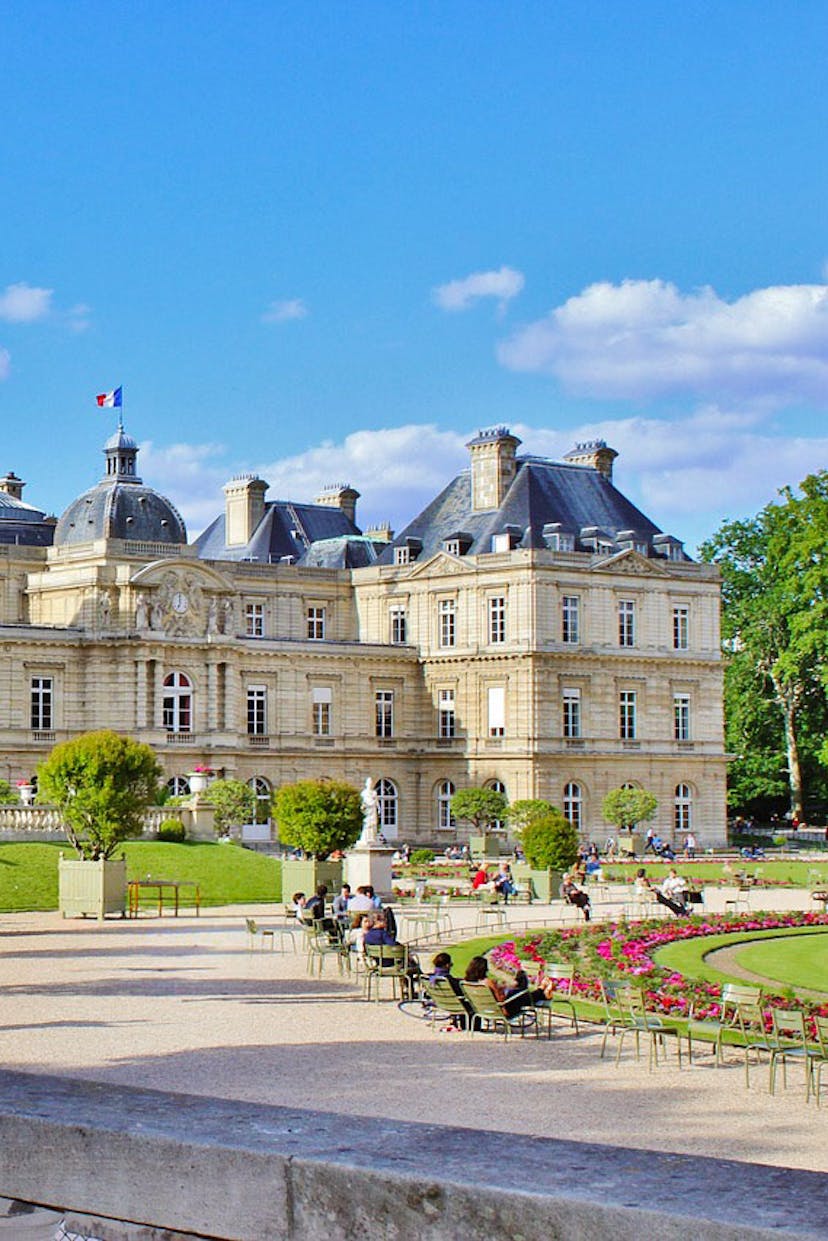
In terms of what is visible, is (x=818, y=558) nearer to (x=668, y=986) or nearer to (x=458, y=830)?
(x=458, y=830)

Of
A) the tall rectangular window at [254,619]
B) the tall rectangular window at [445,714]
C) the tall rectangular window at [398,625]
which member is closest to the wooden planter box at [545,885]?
the tall rectangular window at [445,714]

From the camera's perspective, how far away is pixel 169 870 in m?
47.8

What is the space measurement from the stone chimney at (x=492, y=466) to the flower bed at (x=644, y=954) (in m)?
40.1

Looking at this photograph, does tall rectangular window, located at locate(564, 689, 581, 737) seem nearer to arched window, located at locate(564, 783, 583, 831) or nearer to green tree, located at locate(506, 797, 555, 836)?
arched window, located at locate(564, 783, 583, 831)

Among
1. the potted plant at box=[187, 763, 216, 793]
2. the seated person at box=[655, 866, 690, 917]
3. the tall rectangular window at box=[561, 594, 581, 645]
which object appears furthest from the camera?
the tall rectangular window at box=[561, 594, 581, 645]

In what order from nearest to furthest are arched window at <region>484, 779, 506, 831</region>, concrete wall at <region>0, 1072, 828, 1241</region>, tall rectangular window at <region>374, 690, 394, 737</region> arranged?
concrete wall at <region>0, 1072, 828, 1241</region> < arched window at <region>484, 779, 506, 831</region> < tall rectangular window at <region>374, 690, 394, 737</region>

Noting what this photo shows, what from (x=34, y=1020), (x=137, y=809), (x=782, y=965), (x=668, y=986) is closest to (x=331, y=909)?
(x=137, y=809)

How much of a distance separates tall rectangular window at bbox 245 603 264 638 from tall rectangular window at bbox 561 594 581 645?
41.8 ft

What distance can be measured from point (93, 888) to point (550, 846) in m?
14.7

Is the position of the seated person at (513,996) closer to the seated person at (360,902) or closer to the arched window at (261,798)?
the seated person at (360,902)

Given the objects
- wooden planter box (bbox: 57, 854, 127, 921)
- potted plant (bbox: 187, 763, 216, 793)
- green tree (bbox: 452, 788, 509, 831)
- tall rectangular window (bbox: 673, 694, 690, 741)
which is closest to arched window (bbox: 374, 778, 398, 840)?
green tree (bbox: 452, 788, 509, 831)

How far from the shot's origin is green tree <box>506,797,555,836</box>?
65938 millimetres

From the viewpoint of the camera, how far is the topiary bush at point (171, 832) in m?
53.5

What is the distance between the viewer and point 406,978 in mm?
25797
